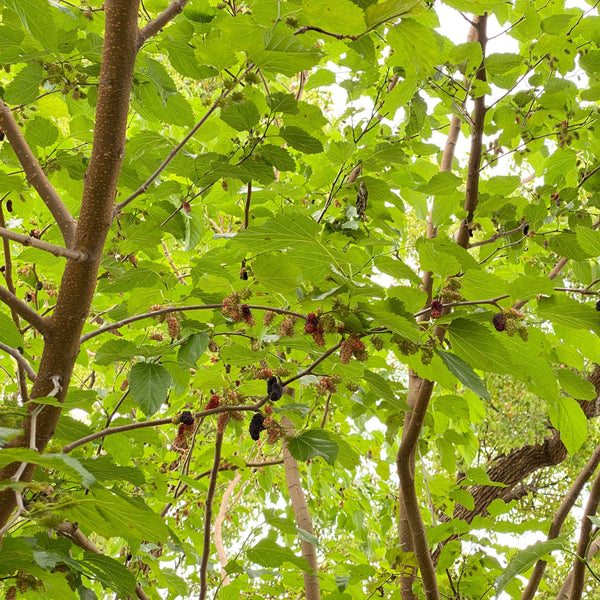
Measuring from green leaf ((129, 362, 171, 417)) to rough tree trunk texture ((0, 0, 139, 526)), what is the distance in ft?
0.47

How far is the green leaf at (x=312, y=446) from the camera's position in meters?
1.15

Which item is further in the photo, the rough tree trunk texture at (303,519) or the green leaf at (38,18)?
the rough tree trunk texture at (303,519)

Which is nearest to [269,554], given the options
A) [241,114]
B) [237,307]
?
[237,307]

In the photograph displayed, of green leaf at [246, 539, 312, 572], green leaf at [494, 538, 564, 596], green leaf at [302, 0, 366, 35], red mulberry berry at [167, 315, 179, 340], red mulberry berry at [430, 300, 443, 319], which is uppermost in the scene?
green leaf at [302, 0, 366, 35]

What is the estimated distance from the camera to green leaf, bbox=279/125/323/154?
1.21 meters

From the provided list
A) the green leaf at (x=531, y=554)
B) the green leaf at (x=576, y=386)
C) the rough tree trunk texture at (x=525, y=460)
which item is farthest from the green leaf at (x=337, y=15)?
the rough tree trunk texture at (x=525, y=460)

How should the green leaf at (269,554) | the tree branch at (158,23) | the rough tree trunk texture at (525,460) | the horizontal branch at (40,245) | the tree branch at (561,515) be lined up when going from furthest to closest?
the rough tree trunk texture at (525,460) → the tree branch at (561,515) → the green leaf at (269,554) → the tree branch at (158,23) → the horizontal branch at (40,245)

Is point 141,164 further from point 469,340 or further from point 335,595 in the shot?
point 335,595

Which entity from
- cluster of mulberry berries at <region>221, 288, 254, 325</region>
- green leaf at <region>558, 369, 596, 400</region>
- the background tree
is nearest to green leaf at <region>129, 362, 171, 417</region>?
the background tree

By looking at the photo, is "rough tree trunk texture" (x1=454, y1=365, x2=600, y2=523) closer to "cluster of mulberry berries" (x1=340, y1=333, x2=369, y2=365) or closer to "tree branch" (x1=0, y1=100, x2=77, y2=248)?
"cluster of mulberry berries" (x1=340, y1=333, x2=369, y2=365)

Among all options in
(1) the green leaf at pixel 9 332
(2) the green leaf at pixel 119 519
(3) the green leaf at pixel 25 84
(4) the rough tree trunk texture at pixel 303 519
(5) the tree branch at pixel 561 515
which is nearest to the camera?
(2) the green leaf at pixel 119 519

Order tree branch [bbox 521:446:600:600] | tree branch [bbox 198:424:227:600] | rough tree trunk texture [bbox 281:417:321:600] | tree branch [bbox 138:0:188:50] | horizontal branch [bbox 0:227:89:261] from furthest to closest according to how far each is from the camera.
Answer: rough tree trunk texture [bbox 281:417:321:600] → tree branch [bbox 521:446:600:600] → tree branch [bbox 198:424:227:600] → tree branch [bbox 138:0:188:50] → horizontal branch [bbox 0:227:89:261]

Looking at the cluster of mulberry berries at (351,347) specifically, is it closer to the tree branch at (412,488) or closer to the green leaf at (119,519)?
the green leaf at (119,519)

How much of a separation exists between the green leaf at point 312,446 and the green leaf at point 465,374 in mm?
301
